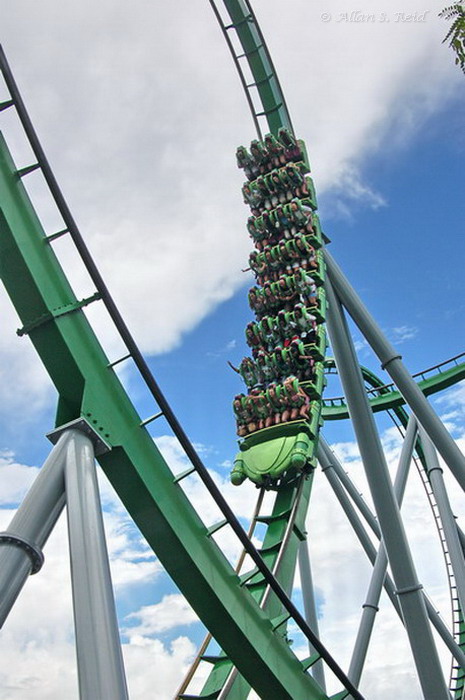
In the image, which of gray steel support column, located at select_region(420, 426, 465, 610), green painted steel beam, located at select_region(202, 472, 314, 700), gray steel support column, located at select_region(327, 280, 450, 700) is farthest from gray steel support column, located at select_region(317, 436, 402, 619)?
green painted steel beam, located at select_region(202, 472, 314, 700)

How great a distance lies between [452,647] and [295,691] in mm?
6750

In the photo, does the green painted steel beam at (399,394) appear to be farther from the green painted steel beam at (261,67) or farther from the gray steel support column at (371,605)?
the green painted steel beam at (261,67)

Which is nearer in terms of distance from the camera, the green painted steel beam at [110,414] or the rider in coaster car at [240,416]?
the green painted steel beam at [110,414]

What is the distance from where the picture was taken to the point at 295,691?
6074 mm

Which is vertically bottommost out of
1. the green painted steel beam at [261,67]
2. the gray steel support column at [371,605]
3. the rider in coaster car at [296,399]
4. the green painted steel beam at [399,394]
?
the gray steel support column at [371,605]

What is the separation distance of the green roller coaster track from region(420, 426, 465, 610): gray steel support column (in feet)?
20.4

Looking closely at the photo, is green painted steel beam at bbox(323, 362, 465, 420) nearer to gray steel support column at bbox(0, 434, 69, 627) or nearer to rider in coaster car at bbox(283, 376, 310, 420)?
rider in coaster car at bbox(283, 376, 310, 420)

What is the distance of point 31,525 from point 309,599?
30.8 feet

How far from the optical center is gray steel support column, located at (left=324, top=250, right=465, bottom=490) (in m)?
9.39

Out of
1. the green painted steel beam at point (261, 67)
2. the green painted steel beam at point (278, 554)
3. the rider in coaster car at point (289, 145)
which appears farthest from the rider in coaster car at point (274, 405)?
the green painted steel beam at point (261, 67)

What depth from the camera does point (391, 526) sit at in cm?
910

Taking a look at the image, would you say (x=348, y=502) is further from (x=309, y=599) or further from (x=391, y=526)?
(x=391, y=526)

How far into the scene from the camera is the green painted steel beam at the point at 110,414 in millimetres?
4930

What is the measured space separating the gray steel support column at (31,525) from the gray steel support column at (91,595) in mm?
107
